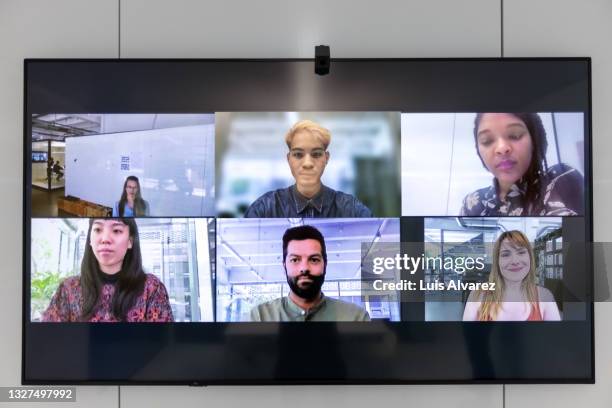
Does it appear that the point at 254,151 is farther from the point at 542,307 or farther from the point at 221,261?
the point at 542,307

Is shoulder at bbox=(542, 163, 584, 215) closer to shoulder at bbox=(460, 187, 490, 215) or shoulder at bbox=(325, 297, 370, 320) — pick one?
shoulder at bbox=(460, 187, 490, 215)

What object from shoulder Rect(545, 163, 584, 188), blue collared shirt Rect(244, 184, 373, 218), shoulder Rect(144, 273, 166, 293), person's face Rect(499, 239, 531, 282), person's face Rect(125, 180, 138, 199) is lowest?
shoulder Rect(144, 273, 166, 293)

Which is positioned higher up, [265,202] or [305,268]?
[265,202]

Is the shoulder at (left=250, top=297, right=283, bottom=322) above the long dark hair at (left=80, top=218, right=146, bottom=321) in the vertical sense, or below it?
below

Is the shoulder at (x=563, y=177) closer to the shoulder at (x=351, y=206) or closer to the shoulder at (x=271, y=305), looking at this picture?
the shoulder at (x=351, y=206)

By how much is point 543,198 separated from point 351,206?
77 cm

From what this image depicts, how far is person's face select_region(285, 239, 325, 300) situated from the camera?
7.06 feet

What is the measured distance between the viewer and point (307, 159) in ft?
7.15

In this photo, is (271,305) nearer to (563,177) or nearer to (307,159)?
(307,159)

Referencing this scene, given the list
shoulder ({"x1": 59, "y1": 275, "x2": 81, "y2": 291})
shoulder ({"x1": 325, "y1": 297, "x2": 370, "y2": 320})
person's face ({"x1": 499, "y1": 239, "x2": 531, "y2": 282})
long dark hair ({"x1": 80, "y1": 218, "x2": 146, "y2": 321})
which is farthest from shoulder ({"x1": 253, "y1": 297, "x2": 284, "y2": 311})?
person's face ({"x1": 499, "y1": 239, "x2": 531, "y2": 282})

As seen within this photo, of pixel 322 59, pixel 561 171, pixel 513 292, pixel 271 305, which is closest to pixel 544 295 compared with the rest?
pixel 513 292

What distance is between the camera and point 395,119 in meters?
2.17

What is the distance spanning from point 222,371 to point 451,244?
1.05 metres

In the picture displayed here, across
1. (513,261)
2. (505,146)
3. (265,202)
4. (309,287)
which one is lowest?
(309,287)
